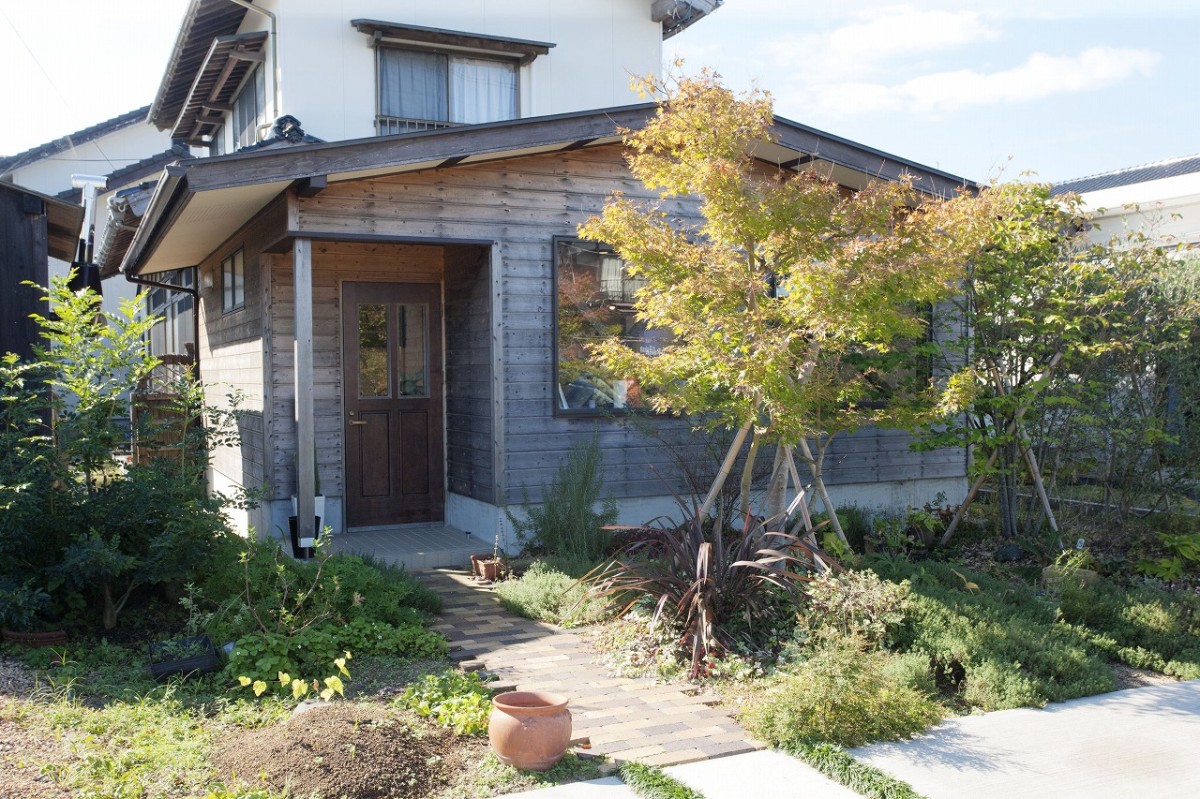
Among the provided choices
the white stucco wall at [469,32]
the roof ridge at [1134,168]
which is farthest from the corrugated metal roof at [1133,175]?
the white stucco wall at [469,32]

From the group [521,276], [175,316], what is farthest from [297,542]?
[175,316]

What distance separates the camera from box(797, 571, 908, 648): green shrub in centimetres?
559

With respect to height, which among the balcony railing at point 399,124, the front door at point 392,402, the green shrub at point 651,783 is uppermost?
the balcony railing at point 399,124

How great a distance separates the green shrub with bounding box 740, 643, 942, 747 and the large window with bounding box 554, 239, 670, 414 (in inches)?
177

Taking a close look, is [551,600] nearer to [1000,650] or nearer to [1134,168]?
[1000,650]

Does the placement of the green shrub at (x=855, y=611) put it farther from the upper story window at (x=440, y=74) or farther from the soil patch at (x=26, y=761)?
the upper story window at (x=440, y=74)

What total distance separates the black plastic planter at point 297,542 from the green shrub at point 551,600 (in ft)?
5.78

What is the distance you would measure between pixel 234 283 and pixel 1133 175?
45.5 ft

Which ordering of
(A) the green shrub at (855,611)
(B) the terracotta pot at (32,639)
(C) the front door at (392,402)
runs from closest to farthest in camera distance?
(A) the green shrub at (855,611), (B) the terracotta pot at (32,639), (C) the front door at (392,402)

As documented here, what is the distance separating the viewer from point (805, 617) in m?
5.74

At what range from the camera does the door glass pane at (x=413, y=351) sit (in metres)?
9.88

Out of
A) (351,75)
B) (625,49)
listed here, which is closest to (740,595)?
(351,75)

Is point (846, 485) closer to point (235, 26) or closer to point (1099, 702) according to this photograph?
point (1099, 702)

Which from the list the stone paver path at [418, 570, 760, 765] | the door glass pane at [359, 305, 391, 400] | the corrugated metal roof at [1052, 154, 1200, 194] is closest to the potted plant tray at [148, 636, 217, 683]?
the stone paver path at [418, 570, 760, 765]
